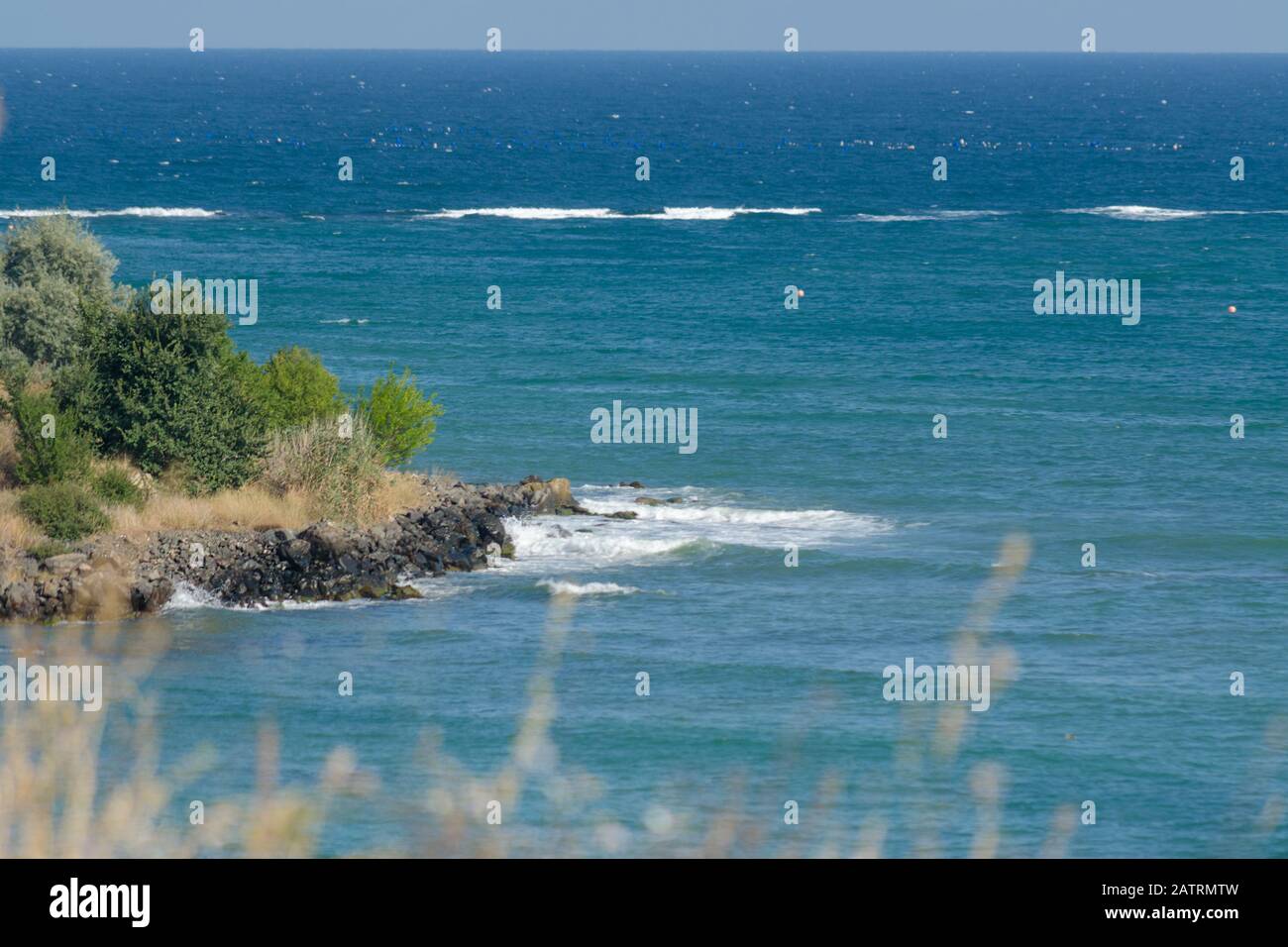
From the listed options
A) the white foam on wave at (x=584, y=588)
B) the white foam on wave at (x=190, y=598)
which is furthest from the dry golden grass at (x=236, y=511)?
the white foam on wave at (x=584, y=588)

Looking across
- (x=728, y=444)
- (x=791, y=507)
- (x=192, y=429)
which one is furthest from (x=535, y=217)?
(x=192, y=429)

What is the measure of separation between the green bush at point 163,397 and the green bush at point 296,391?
87.0 inches

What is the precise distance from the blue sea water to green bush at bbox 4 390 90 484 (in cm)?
513

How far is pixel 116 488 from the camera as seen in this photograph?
3938 centimetres

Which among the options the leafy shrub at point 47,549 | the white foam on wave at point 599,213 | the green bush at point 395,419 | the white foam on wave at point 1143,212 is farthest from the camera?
the white foam on wave at point 1143,212

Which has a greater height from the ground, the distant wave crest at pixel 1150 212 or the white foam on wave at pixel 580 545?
the distant wave crest at pixel 1150 212

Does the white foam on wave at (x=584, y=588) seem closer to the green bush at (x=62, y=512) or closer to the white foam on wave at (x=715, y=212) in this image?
the green bush at (x=62, y=512)

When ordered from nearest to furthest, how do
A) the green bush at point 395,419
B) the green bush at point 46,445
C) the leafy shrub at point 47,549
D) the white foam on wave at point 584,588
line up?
the leafy shrub at point 47,549, the green bush at point 46,445, the white foam on wave at point 584,588, the green bush at point 395,419

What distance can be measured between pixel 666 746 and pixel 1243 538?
76.0 ft

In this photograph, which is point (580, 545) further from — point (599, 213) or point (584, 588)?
point (599, 213)

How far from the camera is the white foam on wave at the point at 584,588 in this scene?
132ft

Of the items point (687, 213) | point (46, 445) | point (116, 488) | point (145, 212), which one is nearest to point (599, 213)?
point (687, 213)

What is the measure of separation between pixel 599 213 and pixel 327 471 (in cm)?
9196

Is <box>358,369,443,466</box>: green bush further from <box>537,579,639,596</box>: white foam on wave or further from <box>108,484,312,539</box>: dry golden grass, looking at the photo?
<box>537,579,639,596</box>: white foam on wave
